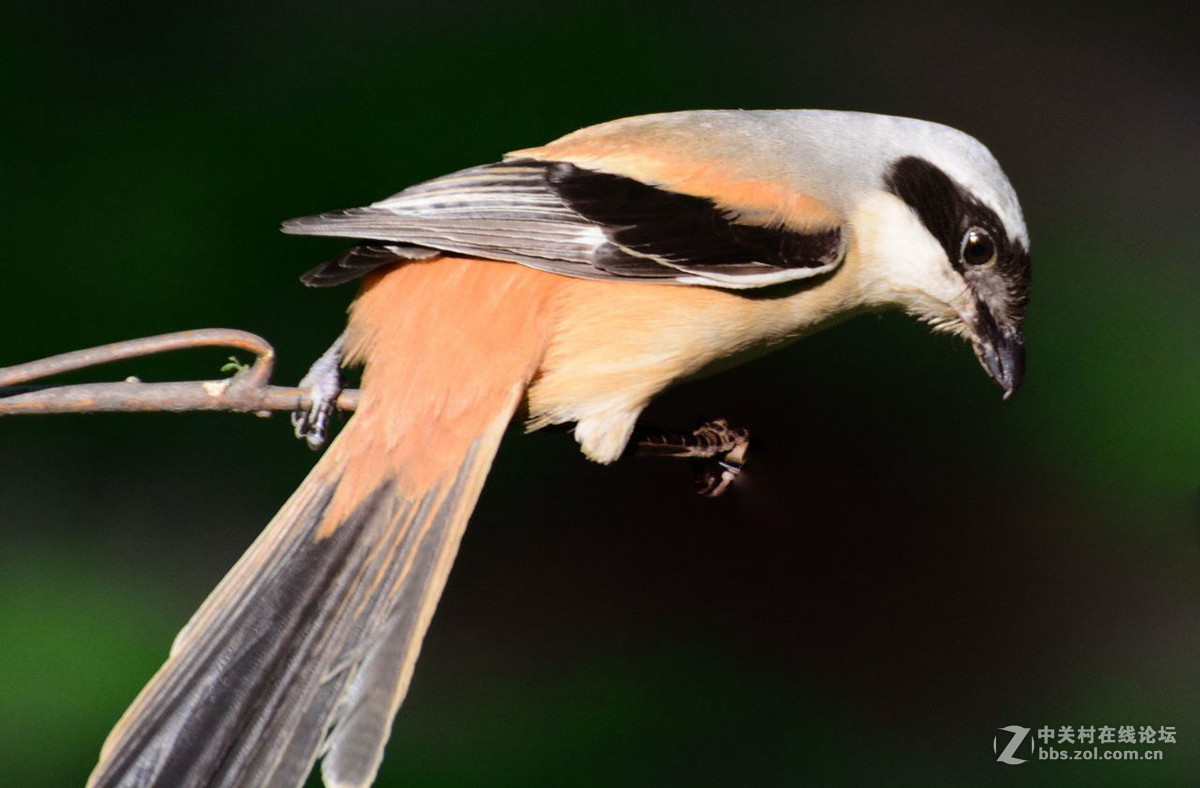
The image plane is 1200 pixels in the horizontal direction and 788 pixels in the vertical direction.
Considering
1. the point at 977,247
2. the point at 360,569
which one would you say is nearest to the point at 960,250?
the point at 977,247

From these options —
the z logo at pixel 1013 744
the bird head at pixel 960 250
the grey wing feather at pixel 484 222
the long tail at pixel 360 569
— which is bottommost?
the z logo at pixel 1013 744

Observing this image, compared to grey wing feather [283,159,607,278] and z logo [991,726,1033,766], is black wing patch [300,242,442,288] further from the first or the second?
z logo [991,726,1033,766]

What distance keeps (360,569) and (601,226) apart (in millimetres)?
577

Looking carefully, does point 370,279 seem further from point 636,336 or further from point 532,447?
point 532,447

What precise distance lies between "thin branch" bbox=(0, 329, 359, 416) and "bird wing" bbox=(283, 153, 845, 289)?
→ 31 cm

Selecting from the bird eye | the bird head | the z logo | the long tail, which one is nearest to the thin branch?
the long tail

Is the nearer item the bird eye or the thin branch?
the thin branch

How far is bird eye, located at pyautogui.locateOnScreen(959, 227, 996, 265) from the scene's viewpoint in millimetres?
1762

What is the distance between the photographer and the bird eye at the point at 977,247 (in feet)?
5.78

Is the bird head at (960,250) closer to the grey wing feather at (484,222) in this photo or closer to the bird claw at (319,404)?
the grey wing feather at (484,222)

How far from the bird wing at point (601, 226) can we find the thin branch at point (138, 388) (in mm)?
312

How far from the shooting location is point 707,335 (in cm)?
167

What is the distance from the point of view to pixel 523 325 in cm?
166

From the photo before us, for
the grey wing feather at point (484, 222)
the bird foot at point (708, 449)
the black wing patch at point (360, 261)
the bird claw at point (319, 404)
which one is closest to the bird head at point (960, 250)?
the bird foot at point (708, 449)
